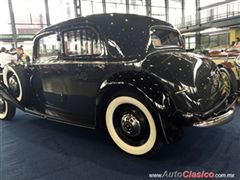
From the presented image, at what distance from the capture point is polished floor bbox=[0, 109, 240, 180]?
2.23 meters

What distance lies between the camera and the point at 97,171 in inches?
89.4

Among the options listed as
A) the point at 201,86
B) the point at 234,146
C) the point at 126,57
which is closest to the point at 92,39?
the point at 126,57

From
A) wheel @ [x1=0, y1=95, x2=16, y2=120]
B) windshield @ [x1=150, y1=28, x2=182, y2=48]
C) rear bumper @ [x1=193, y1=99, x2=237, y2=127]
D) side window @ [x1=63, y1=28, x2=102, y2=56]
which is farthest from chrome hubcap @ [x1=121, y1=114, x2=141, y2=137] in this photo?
wheel @ [x1=0, y1=95, x2=16, y2=120]

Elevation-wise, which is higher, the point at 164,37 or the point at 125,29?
the point at 125,29

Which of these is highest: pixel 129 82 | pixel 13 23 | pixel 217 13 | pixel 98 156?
pixel 217 13

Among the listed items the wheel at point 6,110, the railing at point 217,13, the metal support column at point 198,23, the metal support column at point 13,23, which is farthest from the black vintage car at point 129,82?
the metal support column at point 198,23

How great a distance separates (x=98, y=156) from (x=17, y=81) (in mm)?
2042

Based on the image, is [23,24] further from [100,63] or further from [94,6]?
[100,63]

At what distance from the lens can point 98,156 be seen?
2.57 meters

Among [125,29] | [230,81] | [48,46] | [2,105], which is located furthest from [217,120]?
[2,105]

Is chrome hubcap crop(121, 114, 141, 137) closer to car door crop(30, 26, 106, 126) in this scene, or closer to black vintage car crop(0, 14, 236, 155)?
black vintage car crop(0, 14, 236, 155)

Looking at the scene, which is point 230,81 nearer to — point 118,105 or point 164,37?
point 164,37

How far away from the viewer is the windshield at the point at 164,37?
2.86 metres

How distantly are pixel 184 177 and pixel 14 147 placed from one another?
7.44ft
